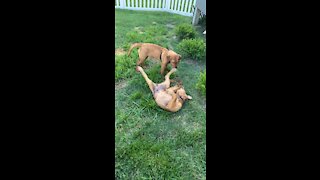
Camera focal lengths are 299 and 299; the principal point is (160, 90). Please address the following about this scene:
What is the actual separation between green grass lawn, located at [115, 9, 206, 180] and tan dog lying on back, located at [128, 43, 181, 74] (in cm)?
5

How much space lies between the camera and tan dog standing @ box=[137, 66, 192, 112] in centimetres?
144

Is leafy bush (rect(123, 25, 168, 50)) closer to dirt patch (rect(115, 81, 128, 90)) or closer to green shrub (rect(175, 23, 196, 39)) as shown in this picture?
green shrub (rect(175, 23, 196, 39))

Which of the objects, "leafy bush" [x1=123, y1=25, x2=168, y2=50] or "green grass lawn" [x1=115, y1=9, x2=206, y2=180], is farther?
"leafy bush" [x1=123, y1=25, x2=168, y2=50]

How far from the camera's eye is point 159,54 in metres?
1.73

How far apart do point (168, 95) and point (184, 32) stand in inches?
32.9

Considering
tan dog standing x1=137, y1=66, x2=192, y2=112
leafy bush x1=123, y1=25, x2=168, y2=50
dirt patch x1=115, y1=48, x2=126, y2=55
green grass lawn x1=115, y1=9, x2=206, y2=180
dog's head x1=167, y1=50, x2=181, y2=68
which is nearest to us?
green grass lawn x1=115, y1=9, x2=206, y2=180

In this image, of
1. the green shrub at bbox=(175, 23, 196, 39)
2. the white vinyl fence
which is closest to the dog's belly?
the green shrub at bbox=(175, 23, 196, 39)

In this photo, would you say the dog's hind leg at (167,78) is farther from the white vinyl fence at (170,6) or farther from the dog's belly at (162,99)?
the white vinyl fence at (170,6)

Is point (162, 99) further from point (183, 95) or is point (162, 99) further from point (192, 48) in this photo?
point (192, 48)

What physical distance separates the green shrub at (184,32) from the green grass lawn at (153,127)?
1.02ft

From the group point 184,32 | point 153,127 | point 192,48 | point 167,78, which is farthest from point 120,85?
point 184,32
